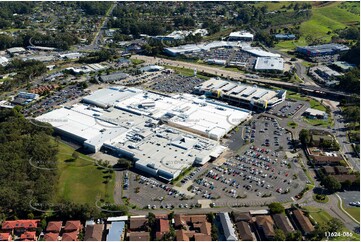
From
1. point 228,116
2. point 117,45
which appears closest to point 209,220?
point 228,116

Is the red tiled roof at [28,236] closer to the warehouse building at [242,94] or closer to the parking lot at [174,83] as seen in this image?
the parking lot at [174,83]

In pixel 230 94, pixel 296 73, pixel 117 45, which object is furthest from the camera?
pixel 117 45

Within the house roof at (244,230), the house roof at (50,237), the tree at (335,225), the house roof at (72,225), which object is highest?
the tree at (335,225)

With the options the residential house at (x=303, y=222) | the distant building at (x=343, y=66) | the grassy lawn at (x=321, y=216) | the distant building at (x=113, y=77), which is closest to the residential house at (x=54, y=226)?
the residential house at (x=303, y=222)

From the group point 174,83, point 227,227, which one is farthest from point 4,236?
point 174,83

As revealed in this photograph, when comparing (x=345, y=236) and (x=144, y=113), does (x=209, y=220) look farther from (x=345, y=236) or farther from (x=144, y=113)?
(x=144, y=113)

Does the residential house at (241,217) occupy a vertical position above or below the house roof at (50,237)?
above
